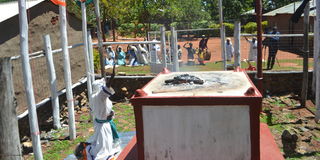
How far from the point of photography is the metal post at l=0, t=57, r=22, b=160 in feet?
9.81

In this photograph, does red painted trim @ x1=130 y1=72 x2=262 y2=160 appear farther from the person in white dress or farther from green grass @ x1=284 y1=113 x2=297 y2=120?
green grass @ x1=284 y1=113 x2=297 y2=120

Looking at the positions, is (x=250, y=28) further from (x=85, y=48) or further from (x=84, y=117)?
(x=85, y=48)

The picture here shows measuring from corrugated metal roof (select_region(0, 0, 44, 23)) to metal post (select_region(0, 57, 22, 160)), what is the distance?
14.3 feet

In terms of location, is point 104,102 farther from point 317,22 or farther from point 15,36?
point 317,22

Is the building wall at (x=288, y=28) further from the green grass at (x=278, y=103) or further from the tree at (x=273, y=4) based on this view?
the tree at (x=273, y=4)

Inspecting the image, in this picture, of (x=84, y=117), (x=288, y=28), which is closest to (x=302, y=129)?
(x=84, y=117)

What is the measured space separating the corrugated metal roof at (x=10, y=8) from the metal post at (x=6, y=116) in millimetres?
4344

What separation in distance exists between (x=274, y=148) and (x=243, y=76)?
4.32ft

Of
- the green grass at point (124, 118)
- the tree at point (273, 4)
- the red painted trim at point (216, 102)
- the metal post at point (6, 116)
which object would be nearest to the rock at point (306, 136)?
the red painted trim at point (216, 102)

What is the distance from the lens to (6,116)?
9.86 ft

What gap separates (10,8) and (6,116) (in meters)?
5.45

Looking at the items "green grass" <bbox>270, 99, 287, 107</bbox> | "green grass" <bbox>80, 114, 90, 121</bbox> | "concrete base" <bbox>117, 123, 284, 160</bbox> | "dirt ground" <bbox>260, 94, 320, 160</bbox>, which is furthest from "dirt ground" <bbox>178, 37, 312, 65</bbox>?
"concrete base" <bbox>117, 123, 284, 160</bbox>

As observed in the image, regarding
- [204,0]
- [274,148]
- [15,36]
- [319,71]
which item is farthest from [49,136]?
[204,0]

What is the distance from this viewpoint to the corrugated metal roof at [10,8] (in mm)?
7016
